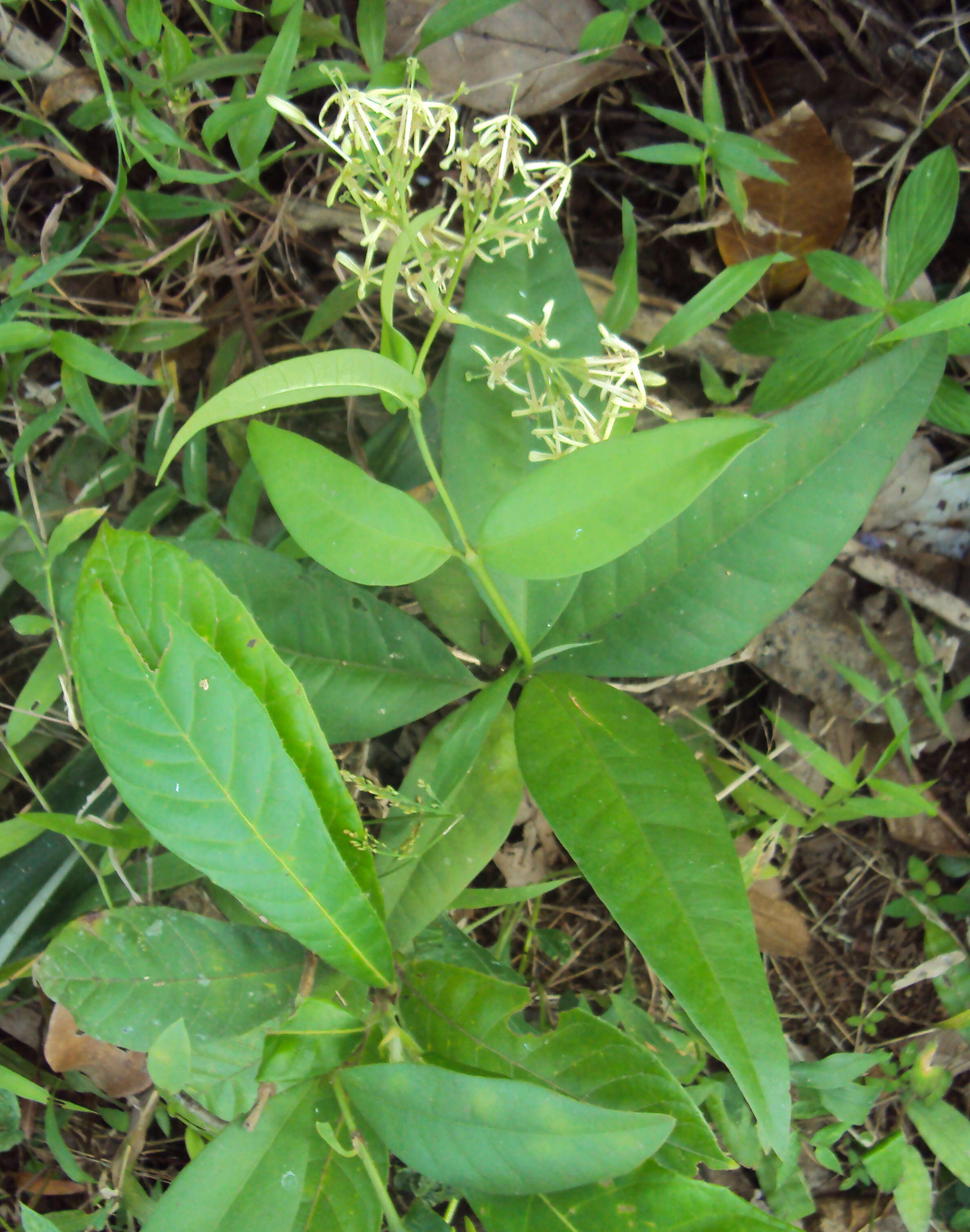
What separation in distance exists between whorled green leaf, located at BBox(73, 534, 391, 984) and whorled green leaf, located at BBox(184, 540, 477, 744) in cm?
22

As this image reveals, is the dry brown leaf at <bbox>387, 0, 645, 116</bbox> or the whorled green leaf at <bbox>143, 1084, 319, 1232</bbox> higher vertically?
the dry brown leaf at <bbox>387, 0, 645, 116</bbox>

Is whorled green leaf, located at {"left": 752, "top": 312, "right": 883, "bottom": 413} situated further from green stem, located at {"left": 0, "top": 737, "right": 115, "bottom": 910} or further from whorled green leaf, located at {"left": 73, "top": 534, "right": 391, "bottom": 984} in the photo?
green stem, located at {"left": 0, "top": 737, "right": 115, "bottom": 910}

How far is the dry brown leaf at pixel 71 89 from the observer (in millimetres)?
1387

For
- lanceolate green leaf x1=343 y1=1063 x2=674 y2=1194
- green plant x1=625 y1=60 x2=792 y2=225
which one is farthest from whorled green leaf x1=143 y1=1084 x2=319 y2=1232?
green plant x1=625 y1=60 x2=792 y2=225

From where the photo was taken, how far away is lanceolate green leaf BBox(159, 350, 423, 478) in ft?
2.51

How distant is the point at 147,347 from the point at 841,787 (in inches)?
53.1

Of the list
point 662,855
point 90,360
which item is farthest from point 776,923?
point 90,360

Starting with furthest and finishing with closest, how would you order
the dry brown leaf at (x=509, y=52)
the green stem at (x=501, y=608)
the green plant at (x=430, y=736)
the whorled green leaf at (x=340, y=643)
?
the dry brown leaf at (x=509, y=52) → the whorled green leaf at (x=340, y=643) → the green stem at (x=501, y=608) → the green plant at (x=430, y=736)

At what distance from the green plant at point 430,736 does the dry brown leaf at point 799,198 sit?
0.30 m

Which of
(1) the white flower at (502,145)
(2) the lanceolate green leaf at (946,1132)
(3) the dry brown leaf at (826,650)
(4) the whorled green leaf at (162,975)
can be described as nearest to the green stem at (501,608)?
(1) the white flower at (502,145)

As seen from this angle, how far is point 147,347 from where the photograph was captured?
1.44m

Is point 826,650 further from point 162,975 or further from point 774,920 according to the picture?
point 162,975

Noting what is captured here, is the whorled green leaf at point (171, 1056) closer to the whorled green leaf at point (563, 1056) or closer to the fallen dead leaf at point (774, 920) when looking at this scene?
the whorled green leaf at point (563, 1056)

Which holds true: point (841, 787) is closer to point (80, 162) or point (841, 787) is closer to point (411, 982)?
point (411, 982)
